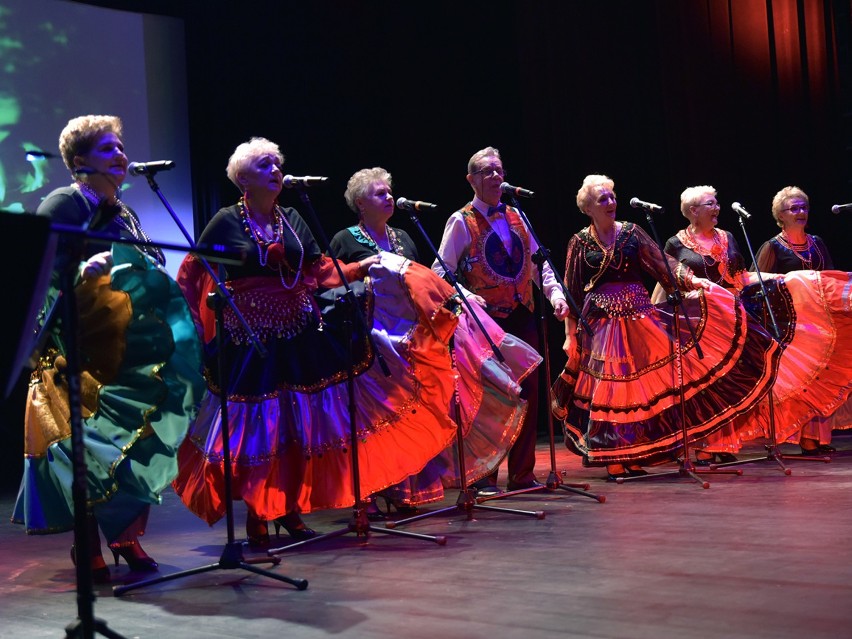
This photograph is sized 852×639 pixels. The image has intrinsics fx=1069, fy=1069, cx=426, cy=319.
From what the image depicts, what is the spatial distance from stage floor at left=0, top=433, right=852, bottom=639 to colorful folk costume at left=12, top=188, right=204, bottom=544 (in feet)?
1.19

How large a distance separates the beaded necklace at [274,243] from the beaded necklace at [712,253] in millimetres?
3235

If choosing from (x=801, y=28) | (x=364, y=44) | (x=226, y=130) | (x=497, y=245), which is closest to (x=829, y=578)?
(x=497, y=245)

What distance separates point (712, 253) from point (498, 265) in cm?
183

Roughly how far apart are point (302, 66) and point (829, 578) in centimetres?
559

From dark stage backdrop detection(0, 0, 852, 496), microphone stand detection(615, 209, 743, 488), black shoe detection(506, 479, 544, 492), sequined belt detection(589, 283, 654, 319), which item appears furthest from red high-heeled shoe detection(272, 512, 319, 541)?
dark stage backdrop detection(0, 0, 852, 496)

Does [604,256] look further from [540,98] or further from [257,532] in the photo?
[540,98]

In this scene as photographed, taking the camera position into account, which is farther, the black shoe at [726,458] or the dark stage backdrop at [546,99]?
the dark stage backdrop at [546,99]

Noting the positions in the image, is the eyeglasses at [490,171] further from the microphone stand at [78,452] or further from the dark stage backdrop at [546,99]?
the microphone stand at [78,452]

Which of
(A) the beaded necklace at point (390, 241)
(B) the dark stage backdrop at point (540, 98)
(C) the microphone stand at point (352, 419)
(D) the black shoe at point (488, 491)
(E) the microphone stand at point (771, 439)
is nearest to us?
(C) the microphone stand at point (352, 419)

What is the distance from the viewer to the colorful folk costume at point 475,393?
5223 millimetres

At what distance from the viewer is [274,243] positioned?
4.47 meters

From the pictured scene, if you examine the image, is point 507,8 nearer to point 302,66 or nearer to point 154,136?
point 302,66

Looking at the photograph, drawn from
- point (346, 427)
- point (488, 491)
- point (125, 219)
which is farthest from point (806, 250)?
point (125, 219)

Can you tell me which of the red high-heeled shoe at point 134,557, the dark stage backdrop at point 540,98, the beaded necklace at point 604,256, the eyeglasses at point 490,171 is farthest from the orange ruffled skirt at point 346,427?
the dark stage backdrop at point 540,98
